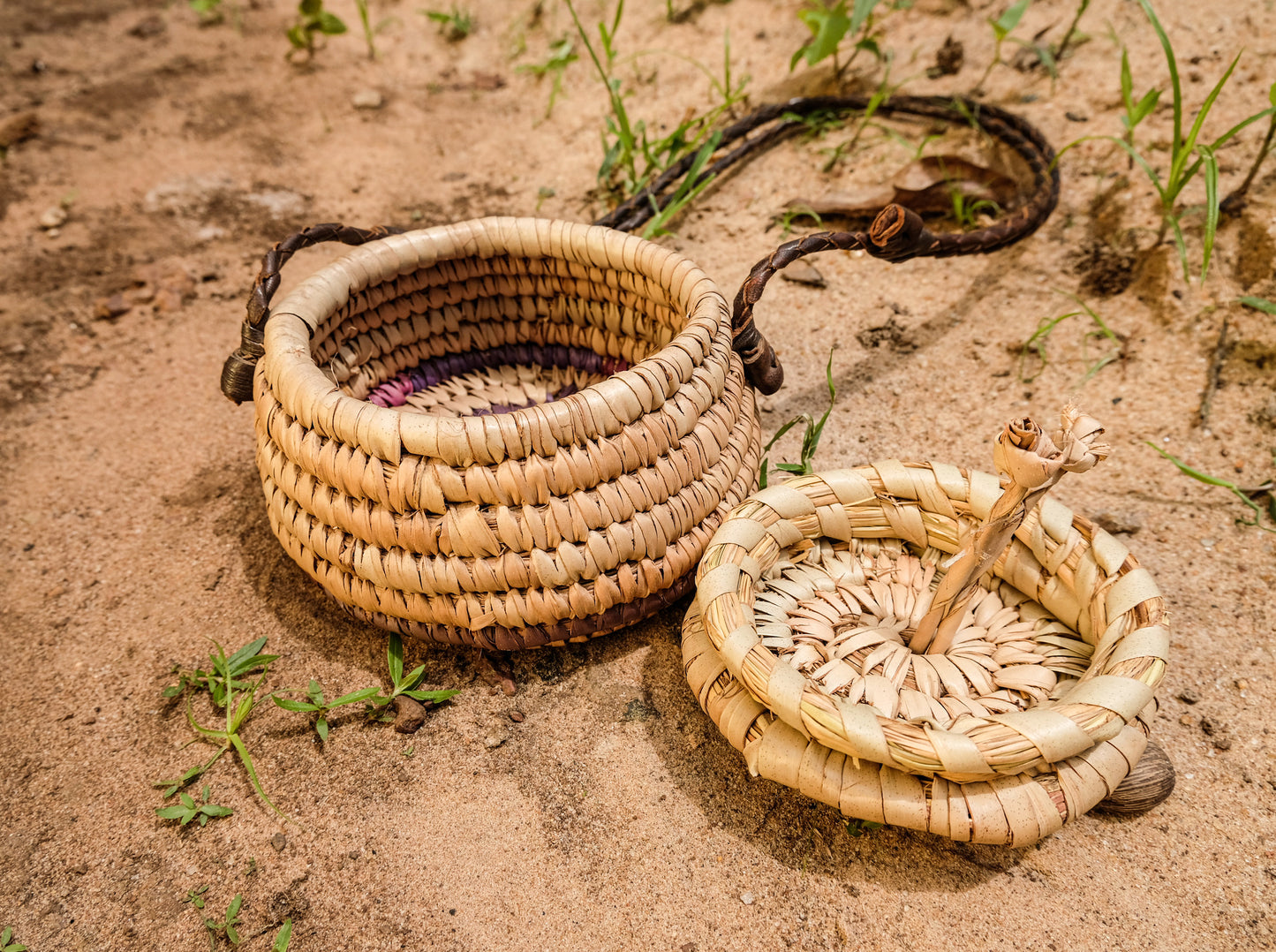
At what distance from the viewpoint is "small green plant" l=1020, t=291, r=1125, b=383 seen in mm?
1899

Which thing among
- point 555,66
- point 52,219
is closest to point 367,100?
point 555,66

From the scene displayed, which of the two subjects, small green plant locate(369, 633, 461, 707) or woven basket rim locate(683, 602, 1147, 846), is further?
small green plant locate(369, 633, 461, 707)

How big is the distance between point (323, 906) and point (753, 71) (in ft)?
9.13

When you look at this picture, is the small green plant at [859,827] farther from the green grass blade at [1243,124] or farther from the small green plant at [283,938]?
the green grass blade at [1243,124]

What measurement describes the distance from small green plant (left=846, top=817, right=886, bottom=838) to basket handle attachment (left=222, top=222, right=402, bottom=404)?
51.8 inches

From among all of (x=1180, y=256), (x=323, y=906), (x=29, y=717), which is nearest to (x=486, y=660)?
(x=323, y=906)

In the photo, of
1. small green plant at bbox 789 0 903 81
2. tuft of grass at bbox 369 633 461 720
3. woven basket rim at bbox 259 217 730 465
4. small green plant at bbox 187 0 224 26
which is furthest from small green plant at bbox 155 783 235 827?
small green plant at bbox 187 0 224 26

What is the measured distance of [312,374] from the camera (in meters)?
1.34

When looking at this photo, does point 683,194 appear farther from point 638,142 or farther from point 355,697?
point 355,697

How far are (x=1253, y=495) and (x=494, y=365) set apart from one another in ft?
5.52

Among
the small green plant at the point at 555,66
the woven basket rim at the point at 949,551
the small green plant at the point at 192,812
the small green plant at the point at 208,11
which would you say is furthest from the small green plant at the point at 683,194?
the small green plant at the point at 208,11

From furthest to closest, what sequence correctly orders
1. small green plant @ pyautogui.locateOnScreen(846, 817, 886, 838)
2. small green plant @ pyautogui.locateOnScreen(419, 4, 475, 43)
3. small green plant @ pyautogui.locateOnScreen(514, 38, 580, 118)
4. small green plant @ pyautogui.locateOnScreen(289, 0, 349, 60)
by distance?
small green plant @ pyautogui.locateOnScreen(419, 4, 475, 43) < small green plant @ pyautogui.locateOnScreen(289, 0, 349, 60) < small green plant @ pyautogui.locateOnScreen(514, 38, 580, 118) < small green plant @ pyautogui.locateOnScreen(846, 817, 886, 838)

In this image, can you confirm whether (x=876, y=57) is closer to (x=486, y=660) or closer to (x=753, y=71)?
(x=753, y=71)

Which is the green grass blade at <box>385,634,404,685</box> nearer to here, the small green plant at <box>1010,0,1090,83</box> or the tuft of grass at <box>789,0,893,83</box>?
the tuft of grass at <box>789,0,893,83</box>
